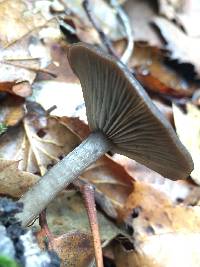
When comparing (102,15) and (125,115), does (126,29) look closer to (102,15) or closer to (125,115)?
(102,15)

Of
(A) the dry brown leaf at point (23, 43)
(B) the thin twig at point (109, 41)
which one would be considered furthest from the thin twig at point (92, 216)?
(B) the thin twig at point (109, 41)

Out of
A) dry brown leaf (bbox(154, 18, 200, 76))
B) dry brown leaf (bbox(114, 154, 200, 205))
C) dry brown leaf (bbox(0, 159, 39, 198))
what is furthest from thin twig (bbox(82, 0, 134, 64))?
dry brown leaf (bbox(0, 159, 39, 198))

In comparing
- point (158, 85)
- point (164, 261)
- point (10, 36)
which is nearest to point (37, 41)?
point (10, 36)

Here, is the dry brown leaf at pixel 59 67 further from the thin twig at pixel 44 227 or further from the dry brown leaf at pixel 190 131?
the thin twig at pixel 44 227

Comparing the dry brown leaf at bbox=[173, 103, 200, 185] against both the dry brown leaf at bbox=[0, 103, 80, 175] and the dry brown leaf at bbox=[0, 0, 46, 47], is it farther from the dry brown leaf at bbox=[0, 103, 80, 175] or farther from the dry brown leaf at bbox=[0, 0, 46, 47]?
the dry brown leaf at bbox=[0, 0, 46, 47]

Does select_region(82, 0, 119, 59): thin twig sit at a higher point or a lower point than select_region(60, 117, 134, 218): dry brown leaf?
higher
